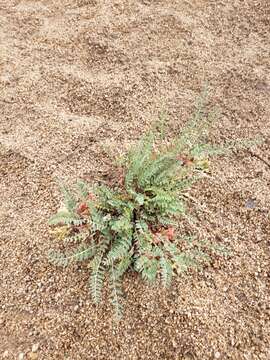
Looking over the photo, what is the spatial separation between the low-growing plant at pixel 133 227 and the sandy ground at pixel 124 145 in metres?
0.08

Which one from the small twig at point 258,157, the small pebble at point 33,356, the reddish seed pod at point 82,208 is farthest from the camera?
the small twig at point 258,157

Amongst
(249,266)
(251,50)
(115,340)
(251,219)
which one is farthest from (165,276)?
(251,50)

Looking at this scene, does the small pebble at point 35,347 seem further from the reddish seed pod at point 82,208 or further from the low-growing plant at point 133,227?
the reddish seed pod at point 82,208

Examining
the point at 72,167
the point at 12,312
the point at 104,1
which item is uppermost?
the point at 104,1

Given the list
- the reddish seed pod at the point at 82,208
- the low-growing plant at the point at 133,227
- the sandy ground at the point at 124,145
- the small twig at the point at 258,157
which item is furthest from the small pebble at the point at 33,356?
the small twig at the point at 258,157

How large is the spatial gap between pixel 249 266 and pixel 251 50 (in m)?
1.47

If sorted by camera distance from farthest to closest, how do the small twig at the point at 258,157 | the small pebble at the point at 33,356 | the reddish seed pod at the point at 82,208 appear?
1. the small twig at the point at 258,157
2. the reddish seed pod at the point at 82,208
3. the small pebble at the point at 33,356

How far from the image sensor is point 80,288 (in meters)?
1.83

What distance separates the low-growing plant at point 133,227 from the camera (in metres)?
1.79

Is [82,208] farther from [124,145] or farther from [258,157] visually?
[258,157]

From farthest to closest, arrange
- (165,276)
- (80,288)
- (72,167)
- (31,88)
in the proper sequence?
(31,88) < (72,167) < (80,288) < (165,276)

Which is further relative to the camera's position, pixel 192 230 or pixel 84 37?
pixel 84 37

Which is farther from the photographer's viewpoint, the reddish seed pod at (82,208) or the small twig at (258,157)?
the small twig at (258,157)

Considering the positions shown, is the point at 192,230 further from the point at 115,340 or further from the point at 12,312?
the point at 12,312
